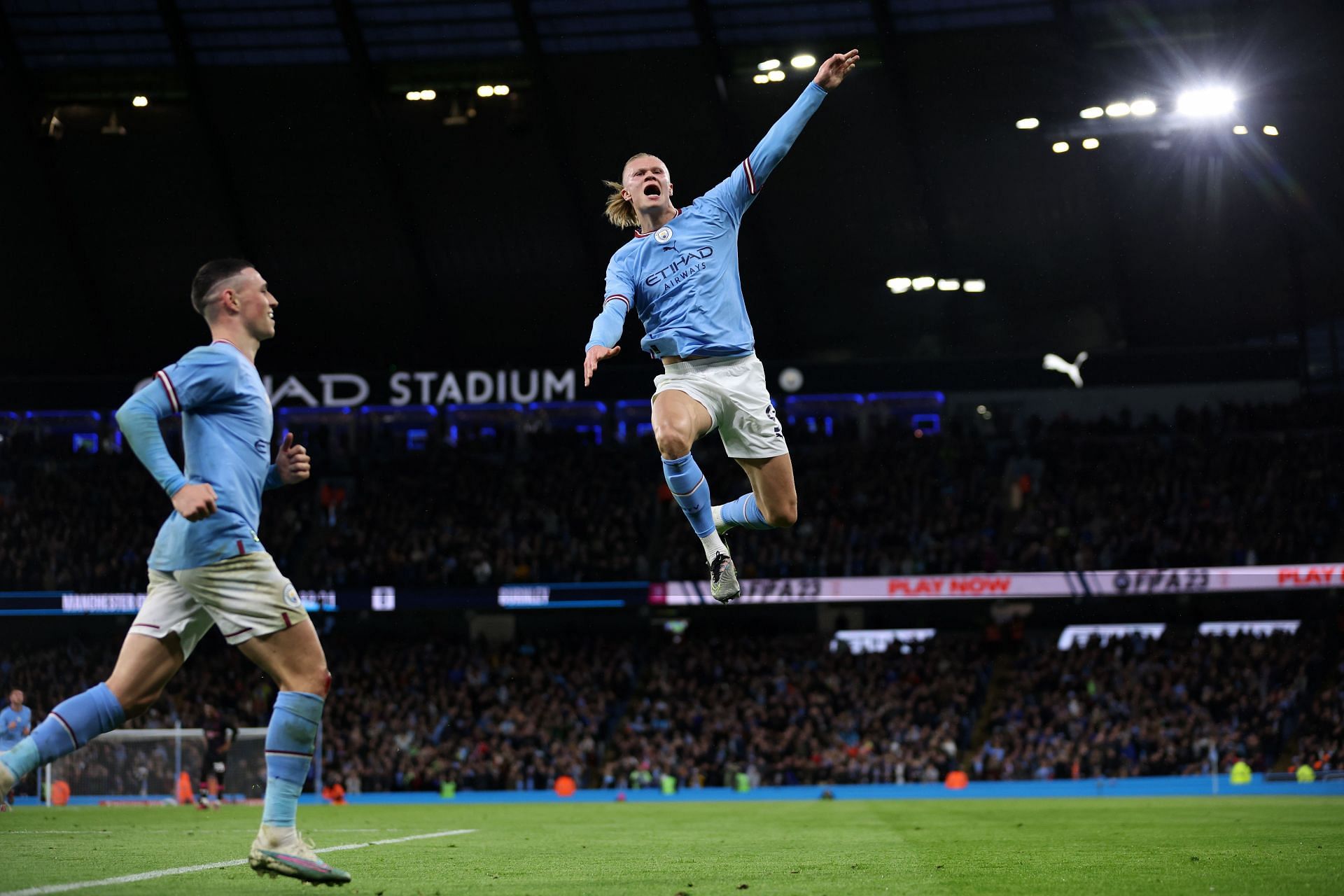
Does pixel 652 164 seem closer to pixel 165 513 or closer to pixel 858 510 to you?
pixel 858 510

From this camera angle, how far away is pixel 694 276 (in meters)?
Result: 9.13

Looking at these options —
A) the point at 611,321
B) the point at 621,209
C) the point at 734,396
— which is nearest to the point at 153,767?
the point at 621,209

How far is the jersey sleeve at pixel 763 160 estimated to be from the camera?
9.13 metres

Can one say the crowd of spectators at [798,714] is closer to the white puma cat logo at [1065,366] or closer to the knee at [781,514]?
the white puma cat logo at [1065,366]

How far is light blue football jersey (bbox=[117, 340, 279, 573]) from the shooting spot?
6246 mm

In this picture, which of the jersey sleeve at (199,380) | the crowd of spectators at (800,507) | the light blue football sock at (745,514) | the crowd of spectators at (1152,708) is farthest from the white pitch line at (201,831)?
the crowd of spectators at (800,507)

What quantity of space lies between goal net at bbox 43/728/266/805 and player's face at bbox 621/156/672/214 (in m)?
20.0

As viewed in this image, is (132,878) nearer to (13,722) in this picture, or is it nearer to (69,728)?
(69,728)

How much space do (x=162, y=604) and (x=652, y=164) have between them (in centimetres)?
455

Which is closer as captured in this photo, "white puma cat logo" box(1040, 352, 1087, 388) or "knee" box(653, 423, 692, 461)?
"knee" box(653, 423, 692, 461)

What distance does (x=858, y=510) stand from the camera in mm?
38844

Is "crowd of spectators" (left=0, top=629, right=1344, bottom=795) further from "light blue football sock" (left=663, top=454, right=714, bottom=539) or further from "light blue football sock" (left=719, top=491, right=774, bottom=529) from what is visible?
"light blue football sock" (left=663, top=454, right=714, bottom=539)

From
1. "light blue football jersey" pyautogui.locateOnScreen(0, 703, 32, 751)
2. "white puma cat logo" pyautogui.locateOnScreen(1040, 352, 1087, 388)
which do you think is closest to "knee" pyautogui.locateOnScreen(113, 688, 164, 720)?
"light blue football jersey" pyautogui.locateOnScreen(0, 703, 32, 751)

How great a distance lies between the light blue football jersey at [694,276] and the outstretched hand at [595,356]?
2.89ft
